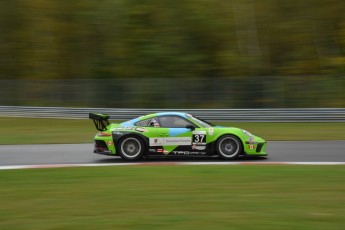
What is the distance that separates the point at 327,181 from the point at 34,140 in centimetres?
1209

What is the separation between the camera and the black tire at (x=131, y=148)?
12.4 meters

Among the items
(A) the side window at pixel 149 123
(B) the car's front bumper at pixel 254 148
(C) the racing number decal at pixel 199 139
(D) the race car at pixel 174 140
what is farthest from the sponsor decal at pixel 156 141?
(B) the car's front bumper at pixel 254 148

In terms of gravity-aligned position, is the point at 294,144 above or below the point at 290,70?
below

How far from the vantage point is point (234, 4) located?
115ft

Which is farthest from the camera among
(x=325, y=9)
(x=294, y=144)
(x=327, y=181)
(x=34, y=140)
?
(x=325, y=9)

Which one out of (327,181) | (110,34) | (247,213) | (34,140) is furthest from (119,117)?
(247,213)

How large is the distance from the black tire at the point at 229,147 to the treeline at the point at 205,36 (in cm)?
2114

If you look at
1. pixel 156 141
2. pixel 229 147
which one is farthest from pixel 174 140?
pixel 229 147

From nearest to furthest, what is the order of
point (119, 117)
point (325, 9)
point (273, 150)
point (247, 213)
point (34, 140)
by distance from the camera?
point (247, 213) < point (273, 150) < point (34, 140) < point (119, 117) < point (325, 9)

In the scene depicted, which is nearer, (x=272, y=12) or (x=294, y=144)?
(x=294, y=144)

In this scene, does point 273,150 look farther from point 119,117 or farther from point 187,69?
point 187,69

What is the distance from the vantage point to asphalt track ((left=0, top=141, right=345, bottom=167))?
1227 centimetres

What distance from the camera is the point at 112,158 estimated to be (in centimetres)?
1317

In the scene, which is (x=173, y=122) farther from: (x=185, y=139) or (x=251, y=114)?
(x=251, y=114)
